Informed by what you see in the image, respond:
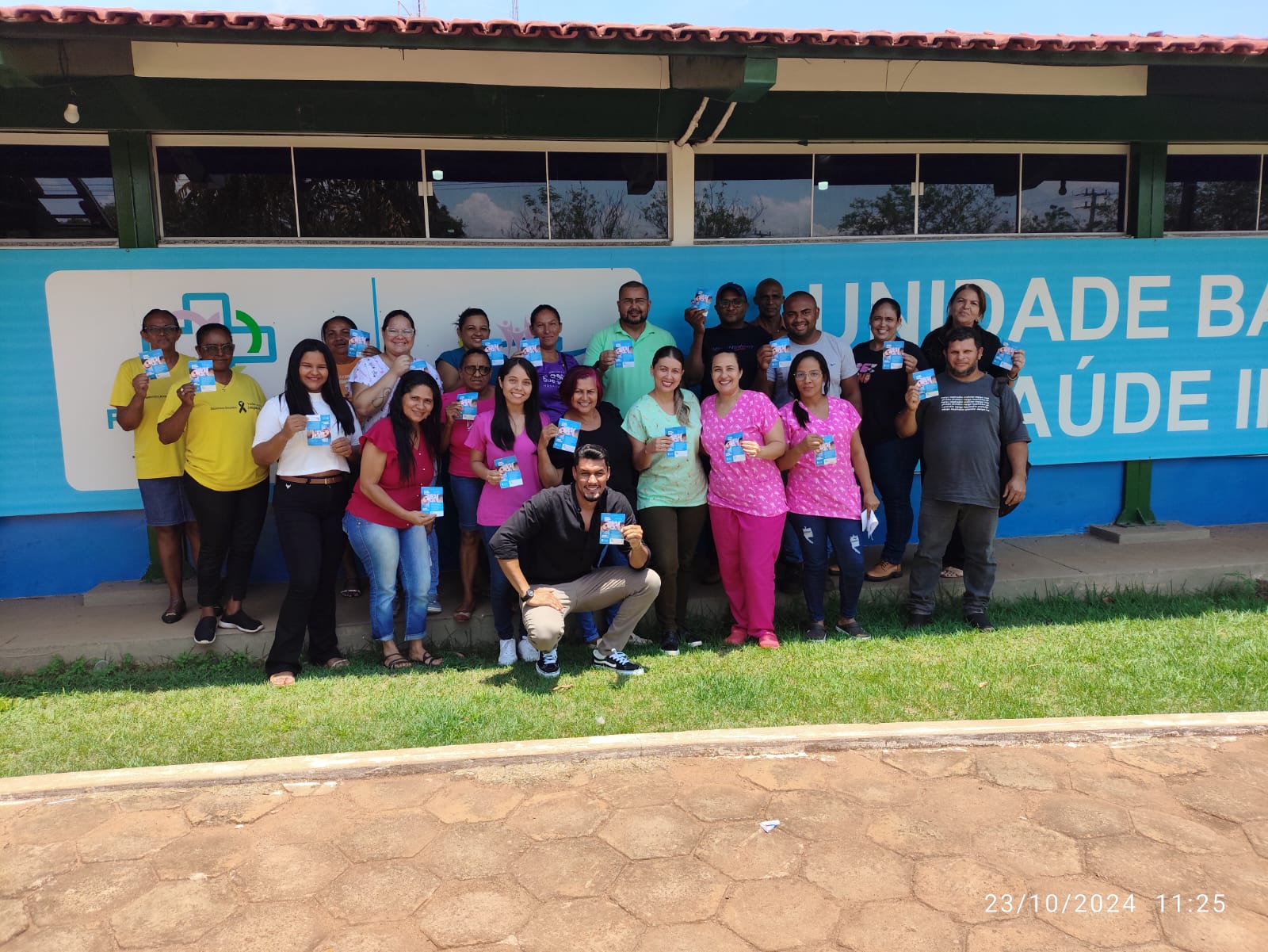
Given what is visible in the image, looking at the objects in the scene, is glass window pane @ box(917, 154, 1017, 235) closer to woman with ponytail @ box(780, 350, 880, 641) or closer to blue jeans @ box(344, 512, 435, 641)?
woman with ponytail @ box(780, 350, 880, 641)

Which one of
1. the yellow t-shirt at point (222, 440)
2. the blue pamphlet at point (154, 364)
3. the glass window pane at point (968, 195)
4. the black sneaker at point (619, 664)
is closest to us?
the black sneaker at point (619, 664)

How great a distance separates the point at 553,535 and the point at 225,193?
3412 mm

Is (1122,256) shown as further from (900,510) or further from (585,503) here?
(585,503)

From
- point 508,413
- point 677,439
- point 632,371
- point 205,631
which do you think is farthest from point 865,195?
point 205,631

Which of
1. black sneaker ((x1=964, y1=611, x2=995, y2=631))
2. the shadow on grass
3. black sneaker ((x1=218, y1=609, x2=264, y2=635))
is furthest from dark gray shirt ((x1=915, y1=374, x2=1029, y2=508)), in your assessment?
black sneaker ((x1=218, y1=609, x2=264, y2=635))

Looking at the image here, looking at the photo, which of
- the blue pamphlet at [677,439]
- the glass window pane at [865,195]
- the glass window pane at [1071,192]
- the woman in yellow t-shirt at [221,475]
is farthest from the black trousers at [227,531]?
the glass window pane at [1071,192]

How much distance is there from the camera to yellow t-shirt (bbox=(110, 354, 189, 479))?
539cm

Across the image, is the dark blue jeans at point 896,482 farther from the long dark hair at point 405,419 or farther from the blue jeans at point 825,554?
the long dark hair at point 405,419

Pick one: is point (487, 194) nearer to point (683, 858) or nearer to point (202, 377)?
point (202, 377)

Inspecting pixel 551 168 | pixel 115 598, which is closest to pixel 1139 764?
pixel 551 168

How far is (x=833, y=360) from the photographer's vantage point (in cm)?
581

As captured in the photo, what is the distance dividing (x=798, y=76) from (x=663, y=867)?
507cm

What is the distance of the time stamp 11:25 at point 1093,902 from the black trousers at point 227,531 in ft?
13.9

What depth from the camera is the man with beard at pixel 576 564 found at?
456cm
